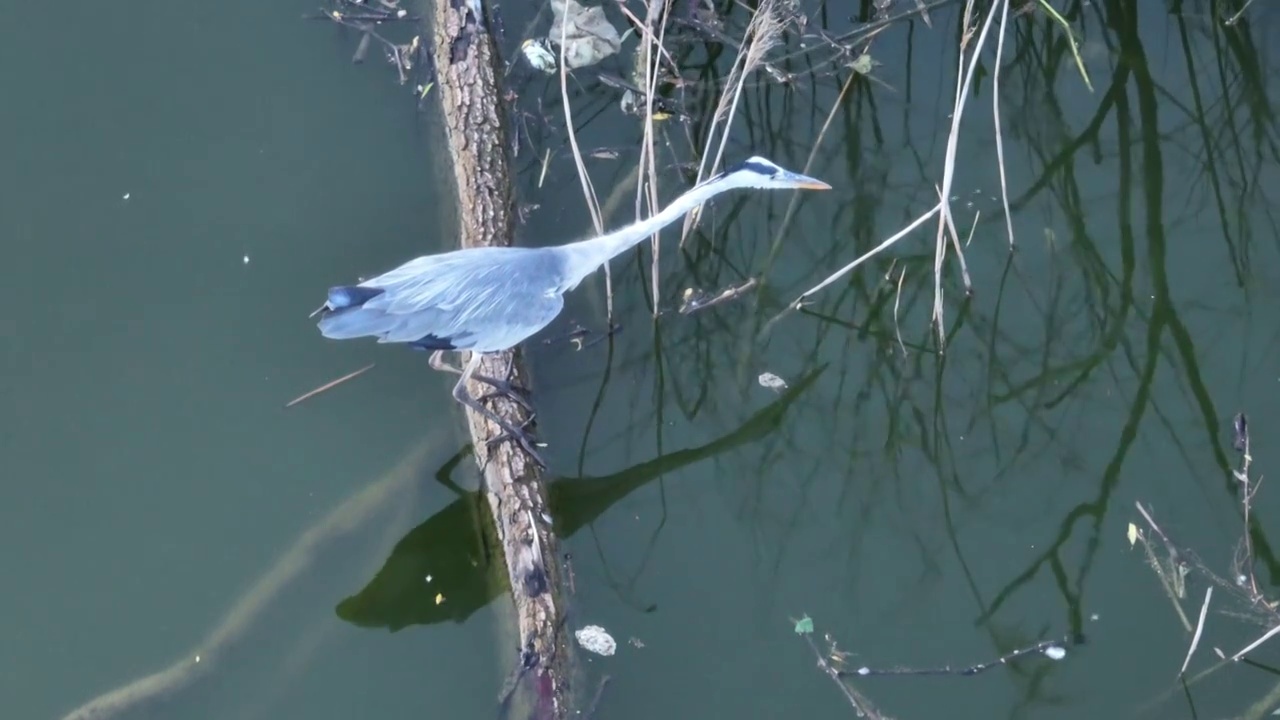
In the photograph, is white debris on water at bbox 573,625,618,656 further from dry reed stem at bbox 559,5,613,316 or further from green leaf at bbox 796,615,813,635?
dry reed stem at bbox 559,5,613,316

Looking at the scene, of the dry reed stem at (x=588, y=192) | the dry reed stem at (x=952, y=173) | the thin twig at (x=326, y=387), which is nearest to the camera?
the dry reed stem at (x=952, y=173)

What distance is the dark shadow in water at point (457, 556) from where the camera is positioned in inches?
91.9

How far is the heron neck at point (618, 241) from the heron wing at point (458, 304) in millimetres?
83

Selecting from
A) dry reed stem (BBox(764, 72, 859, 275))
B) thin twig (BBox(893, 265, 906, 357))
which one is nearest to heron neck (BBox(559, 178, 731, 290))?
dry reed stem (BBox(764, 72, 859, 275))

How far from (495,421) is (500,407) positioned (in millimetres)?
79

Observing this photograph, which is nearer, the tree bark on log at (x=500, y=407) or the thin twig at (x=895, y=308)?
the tree bark on log at (x=500, y=407)

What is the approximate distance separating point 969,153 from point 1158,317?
646 mm

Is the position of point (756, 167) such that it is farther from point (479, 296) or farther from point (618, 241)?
point (479, 296)

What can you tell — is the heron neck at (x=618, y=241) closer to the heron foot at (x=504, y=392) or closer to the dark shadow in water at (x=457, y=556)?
the heron foot at (x=504, y=392)

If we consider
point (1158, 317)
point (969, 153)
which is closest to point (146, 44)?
point (969, 153)

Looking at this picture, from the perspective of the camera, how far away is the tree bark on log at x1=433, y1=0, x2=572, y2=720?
2.04 metres

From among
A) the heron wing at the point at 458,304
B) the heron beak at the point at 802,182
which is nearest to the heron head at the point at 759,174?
the heron beak at the point at 802,182

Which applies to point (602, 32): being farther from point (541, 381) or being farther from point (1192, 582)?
point (1192, 582)

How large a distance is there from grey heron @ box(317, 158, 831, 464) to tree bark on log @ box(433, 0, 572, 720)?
80 mm
